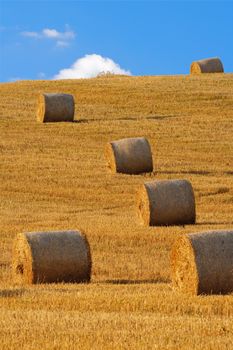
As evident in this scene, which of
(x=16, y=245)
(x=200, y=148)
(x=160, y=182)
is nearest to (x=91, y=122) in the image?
(x=200, y=148)

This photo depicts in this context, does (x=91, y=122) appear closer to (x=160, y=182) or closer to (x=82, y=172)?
(x=82, y=172)

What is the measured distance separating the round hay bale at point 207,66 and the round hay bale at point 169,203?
112ft

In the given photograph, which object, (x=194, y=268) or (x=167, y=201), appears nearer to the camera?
(x=194, y=268)

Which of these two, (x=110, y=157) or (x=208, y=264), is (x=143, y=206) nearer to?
(x=110, y=157)

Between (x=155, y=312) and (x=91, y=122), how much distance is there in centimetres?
2892

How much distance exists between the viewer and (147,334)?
962 centimetres

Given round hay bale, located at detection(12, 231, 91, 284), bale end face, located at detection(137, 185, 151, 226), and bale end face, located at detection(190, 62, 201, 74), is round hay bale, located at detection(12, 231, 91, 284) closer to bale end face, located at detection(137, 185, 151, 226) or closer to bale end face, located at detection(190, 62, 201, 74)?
bale end face, located at detection(137, 185, 151, 226)

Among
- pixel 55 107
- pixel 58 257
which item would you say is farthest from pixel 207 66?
pixel 58 257

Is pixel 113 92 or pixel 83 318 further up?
pixel 113 92

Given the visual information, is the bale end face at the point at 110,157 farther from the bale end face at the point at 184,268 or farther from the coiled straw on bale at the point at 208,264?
the coiled straw on bale at the point at 208,264

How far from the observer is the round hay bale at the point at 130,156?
94.2 feet

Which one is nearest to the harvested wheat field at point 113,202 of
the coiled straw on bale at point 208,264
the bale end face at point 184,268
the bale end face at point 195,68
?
the bale end face at point 184,268

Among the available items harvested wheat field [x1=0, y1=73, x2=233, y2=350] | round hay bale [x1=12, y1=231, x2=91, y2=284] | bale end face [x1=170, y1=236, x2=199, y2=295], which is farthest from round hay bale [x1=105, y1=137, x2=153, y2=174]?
bale end face [x1=170, y1=236, x2=199, y2=295]

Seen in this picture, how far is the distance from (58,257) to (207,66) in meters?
42.3
